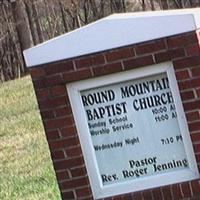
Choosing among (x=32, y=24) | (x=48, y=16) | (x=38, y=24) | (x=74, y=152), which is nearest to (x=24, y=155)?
(x=74, y=152)

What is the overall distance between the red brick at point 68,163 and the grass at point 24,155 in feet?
8.95

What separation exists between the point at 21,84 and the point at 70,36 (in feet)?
63.8

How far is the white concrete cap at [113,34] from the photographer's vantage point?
21.1ft

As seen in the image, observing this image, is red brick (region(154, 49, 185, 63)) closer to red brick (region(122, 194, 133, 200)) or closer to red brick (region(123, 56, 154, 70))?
red brick (region(123, 56, 154, 70))

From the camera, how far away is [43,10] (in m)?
45.3

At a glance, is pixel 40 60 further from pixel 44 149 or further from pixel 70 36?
pixel 44 149

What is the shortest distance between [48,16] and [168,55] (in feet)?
129

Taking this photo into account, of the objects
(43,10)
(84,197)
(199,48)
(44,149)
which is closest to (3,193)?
(44,149)

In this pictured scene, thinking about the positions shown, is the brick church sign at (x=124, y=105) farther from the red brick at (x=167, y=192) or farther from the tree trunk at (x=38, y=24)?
the tree trunk at (x=38, y=24)

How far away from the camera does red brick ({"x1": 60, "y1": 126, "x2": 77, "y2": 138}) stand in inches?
270

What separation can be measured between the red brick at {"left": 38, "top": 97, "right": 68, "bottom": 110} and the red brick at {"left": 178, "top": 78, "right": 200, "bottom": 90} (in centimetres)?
93

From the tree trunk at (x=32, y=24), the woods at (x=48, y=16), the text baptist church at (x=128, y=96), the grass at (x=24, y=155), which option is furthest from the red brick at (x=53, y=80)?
the tree trunk at (x=32, y=24)

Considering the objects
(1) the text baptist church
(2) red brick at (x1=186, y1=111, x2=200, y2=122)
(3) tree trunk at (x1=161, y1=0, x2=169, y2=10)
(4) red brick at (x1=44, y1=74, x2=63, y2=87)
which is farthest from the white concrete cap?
(3) tree trunk at (x1=161, y1=0, x2=169, y2=10)

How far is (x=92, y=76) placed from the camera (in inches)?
264
